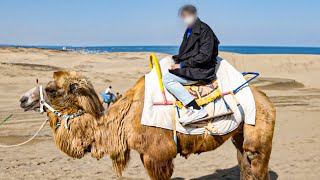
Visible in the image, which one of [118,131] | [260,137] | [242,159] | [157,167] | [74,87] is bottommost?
[242,159]

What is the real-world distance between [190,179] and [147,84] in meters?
3.01

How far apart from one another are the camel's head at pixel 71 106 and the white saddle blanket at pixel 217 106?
608mm

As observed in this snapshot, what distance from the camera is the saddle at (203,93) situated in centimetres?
515

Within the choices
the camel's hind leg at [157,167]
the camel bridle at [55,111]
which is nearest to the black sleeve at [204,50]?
the camel's hind leg at [157,167]

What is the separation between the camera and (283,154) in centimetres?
954

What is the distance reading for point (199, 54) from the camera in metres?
5.05

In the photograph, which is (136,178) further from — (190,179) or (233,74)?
(233,74)

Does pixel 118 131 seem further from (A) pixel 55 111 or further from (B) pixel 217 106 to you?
(B) pixel 217 106

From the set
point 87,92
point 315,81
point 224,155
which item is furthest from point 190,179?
point 315,81

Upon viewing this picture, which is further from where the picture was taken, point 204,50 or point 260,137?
point 260,137

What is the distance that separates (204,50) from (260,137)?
4.01ft

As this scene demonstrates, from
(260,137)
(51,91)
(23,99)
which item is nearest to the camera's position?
(23,99)

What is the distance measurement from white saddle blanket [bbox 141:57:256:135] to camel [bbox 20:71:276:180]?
90 millimetres

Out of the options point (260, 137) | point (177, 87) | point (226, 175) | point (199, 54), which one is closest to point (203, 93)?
point (177, 87)
